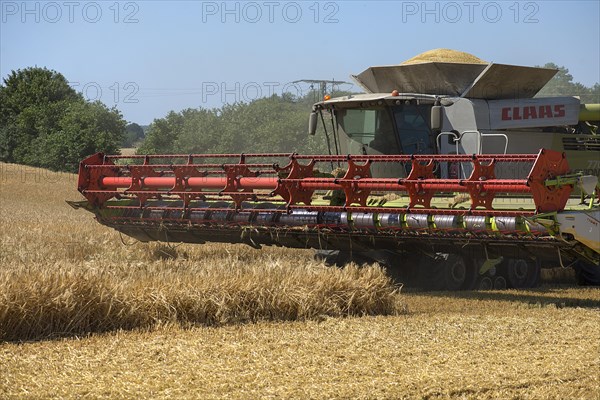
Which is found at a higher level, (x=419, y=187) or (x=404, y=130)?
(x=404, y=130)

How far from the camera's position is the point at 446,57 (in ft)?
34.2

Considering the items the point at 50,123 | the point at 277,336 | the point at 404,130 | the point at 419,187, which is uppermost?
the point at 50,123

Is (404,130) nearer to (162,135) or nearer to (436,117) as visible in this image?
(436,117)

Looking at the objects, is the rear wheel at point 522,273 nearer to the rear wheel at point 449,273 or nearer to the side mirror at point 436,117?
the rear wheel at point 449,273

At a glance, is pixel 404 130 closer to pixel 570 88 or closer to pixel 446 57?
pixel 446 57

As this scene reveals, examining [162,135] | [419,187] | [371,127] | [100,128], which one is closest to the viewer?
[419,187]

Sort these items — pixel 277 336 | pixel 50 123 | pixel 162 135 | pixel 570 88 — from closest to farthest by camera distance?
pixel 277 336 → pixel 50 123 → pixel 162 135 → pixel 570 88

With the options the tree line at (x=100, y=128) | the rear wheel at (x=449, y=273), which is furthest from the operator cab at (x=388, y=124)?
the tree line at (x=100, y=128)

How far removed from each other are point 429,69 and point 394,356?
16.6ft

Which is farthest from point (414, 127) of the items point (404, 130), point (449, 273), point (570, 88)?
point (570, 88)

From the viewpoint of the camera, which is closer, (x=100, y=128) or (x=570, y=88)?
(x=100, y=128)

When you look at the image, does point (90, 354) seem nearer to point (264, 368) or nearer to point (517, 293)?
point (264, 368)

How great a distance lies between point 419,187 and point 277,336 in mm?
2499

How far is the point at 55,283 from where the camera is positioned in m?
6.11
